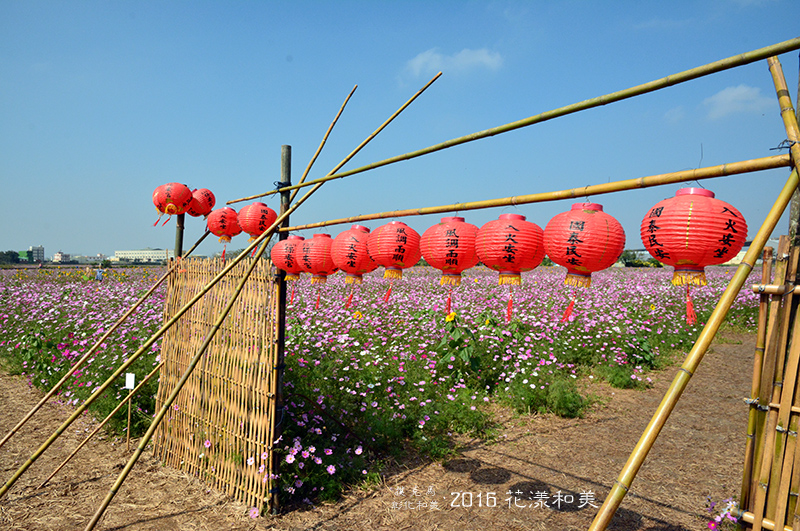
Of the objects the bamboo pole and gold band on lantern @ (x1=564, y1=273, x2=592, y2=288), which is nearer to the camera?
the bamboo pole

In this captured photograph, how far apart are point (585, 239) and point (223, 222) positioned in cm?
448

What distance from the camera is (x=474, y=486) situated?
4.09 meters

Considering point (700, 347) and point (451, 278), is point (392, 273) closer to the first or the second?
point (451, 278)

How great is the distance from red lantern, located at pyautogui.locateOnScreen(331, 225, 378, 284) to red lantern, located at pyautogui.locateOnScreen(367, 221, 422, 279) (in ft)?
0.41

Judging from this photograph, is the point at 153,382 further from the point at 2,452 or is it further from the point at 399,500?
the point at 399,500

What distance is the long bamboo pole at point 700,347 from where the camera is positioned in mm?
1429

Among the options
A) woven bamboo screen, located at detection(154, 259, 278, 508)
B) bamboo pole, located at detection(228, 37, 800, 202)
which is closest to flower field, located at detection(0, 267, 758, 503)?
woven bamboo screen, located at detection(154, 259, 278, 508)

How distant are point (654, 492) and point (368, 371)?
131 inches

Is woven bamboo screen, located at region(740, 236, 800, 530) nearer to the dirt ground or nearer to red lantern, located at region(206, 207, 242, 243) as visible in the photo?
the dirt ground

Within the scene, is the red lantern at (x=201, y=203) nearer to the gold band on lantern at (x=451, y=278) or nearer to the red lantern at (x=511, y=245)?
the gold band on lantern at (x=451, y=278)

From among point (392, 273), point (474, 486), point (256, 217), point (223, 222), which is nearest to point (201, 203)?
point (223, 222)

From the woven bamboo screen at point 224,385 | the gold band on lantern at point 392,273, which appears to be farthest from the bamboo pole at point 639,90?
the woven bamboo screen at point 224,385

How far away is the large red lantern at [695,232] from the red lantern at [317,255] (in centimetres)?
262

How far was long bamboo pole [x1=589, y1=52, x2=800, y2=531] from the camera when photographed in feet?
4.69
